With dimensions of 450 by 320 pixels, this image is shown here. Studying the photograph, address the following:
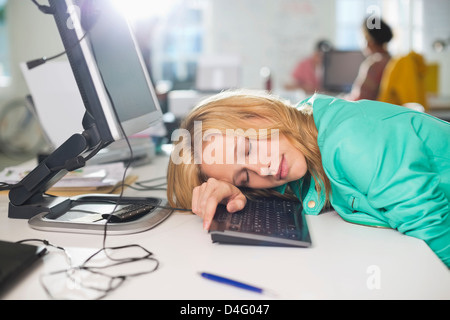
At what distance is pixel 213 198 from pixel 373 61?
8.14 feet

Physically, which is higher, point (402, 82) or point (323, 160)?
point (323, 160)

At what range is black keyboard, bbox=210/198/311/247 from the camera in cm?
66

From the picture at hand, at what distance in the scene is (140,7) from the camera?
74.0 inches

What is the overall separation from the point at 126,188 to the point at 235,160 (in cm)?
36

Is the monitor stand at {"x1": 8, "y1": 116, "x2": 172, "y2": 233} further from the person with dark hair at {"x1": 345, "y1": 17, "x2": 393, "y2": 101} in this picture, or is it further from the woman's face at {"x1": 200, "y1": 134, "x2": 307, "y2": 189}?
the person with dark hair at {"x1": 345, "y1": 17, "x2": 393, "y2": 101}

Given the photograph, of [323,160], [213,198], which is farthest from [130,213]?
[323,160]

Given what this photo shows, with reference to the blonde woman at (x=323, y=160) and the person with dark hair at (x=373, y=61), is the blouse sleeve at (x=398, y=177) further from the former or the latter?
the person with dark hair at (x=373, y=61)

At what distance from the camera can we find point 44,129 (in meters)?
1.33

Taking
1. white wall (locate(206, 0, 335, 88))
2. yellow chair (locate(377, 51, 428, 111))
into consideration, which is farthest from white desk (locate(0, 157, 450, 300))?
white wall (locate(206, 0, 335, 88))

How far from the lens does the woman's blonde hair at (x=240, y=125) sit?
37.3 inches

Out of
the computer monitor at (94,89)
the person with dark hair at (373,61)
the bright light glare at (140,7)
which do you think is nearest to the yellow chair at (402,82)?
the person with dark hair at (373,61)

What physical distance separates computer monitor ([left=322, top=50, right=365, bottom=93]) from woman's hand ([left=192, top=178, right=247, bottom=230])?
2.96 meters

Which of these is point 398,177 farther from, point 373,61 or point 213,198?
→ point 373,61
